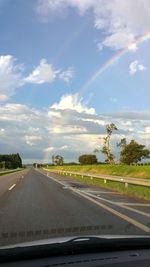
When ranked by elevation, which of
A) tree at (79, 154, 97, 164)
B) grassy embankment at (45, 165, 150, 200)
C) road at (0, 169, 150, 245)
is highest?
tree at (79, 154, 97, 164)

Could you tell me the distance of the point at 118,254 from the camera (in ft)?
17.4

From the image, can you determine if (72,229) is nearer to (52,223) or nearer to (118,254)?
(52,223)

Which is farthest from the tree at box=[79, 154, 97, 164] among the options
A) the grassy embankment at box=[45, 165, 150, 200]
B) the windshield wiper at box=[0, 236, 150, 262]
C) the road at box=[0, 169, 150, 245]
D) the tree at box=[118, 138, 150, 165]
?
the windshield wiper at box=[0, 236, 150, 262]

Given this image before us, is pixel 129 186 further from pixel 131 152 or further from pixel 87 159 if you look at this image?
pixel 87 159

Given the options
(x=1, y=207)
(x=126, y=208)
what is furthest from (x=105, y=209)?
(x=1, y=207)

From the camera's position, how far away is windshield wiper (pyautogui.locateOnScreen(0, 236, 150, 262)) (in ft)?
16.7

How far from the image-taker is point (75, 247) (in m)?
5.33

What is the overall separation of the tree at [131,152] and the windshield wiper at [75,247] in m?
118

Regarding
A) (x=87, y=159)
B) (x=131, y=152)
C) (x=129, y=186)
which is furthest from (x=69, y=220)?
(x=87, y=159)

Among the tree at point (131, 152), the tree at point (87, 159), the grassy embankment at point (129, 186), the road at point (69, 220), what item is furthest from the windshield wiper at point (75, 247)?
the tree at point (87, 159)

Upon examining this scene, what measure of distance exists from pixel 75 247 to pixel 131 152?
125 meters

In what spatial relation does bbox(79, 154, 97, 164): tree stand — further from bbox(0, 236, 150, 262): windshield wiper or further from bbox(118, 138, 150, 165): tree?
bbox(0, 236, 150, 262): windshield wiper

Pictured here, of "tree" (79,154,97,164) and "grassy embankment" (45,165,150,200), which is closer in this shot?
"grassy embankment" (45,165,150,200)

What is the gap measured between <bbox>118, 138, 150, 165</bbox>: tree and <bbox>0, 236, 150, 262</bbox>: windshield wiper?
118 metres
